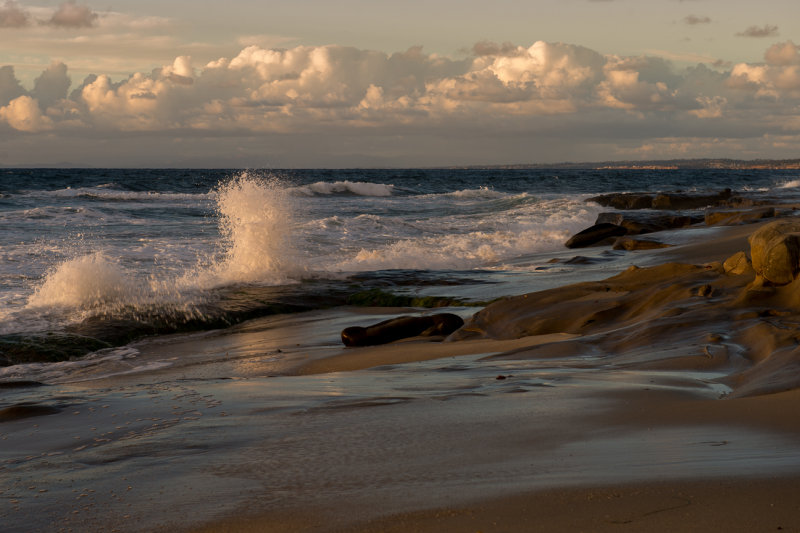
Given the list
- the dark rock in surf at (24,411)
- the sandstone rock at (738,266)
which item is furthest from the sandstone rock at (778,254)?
the dark rock in surf at (24,411)

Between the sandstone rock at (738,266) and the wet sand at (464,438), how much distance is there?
33 cm

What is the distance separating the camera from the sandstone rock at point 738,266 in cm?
739

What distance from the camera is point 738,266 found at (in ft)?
24.5

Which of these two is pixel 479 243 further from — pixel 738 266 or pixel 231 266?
pixel 738 266

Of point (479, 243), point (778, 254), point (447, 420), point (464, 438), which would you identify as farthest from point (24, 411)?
point (479, 243)

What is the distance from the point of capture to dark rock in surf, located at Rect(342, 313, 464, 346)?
822 cm

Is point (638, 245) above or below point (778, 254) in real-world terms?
Result: below

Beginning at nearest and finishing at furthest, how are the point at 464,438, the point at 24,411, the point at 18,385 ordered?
the point at 464,438 < the point at 24,411 < the point at 18,385

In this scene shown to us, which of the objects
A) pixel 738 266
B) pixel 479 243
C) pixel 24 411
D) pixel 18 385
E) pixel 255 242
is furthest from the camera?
A: pixel 479 243

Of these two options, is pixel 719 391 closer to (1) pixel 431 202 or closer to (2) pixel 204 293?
(2) pixel 204 293

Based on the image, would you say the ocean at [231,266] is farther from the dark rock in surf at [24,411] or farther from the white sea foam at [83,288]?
the dark rock in surf at [24,411]

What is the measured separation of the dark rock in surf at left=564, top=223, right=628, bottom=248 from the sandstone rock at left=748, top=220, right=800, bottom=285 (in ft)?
38.4

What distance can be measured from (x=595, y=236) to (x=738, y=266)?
1123cm

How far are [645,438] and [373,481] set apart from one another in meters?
1.13
